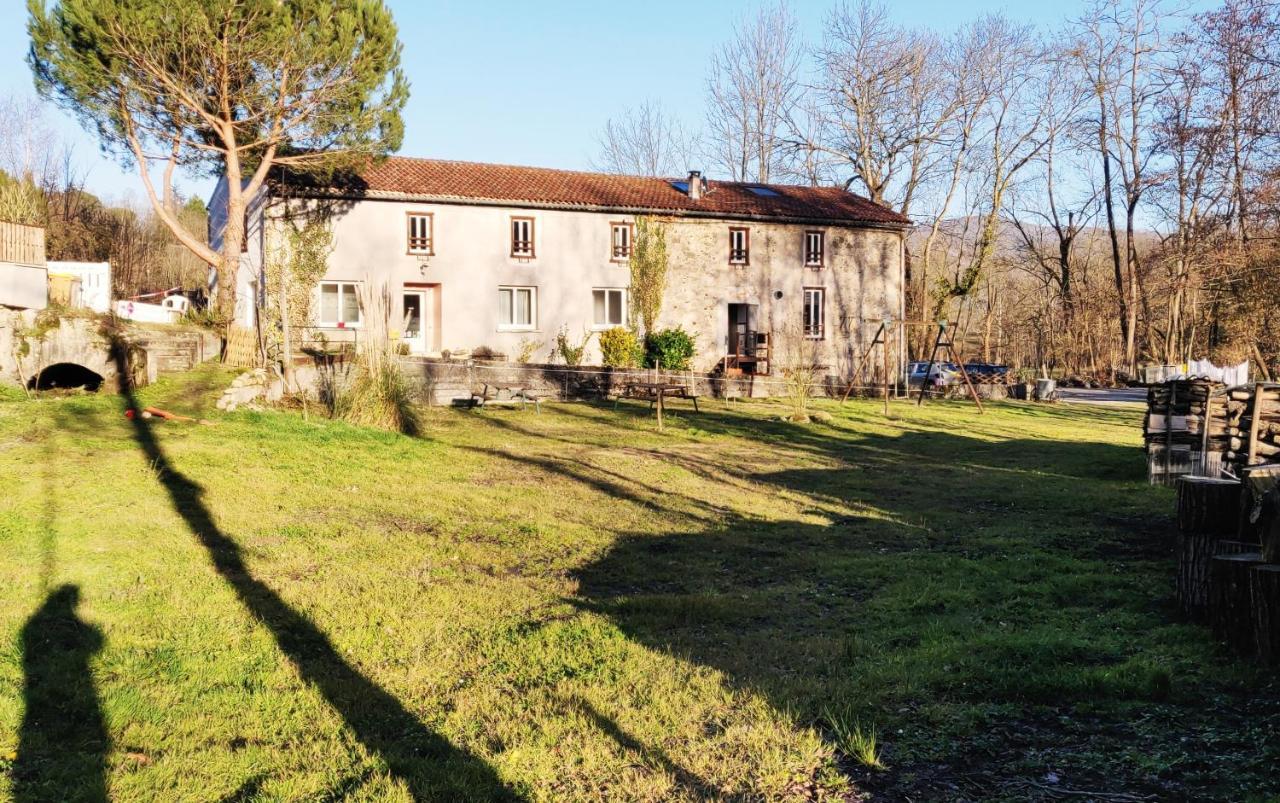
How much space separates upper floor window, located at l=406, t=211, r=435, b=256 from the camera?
27.5m

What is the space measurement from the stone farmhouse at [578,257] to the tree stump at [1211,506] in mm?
22207

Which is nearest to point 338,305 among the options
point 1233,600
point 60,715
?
point 60,715

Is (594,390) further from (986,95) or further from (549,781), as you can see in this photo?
(986,95)

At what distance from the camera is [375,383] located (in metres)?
14.3

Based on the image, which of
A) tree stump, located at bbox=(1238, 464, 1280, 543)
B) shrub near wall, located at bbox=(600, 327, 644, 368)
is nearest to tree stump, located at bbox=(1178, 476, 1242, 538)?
tree stump, located at bbox=(1238, 464, 1280, 543)

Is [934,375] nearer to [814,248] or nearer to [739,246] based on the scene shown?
[814,248]

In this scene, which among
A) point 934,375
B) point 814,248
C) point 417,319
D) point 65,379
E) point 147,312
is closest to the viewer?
point 65,379

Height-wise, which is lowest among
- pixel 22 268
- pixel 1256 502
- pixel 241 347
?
pixel 1256 502

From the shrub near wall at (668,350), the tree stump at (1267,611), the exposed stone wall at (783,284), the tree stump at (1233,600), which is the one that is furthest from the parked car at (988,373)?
the tree stump at (1267,611)

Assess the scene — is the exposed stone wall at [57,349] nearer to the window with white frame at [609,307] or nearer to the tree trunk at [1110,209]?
the window with white frame at [609,307]

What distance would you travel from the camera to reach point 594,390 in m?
25.4

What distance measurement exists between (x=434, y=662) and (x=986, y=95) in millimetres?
41706

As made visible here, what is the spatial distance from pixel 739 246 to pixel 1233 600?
27177 millimetres

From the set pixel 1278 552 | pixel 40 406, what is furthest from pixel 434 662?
pixel 40 406
